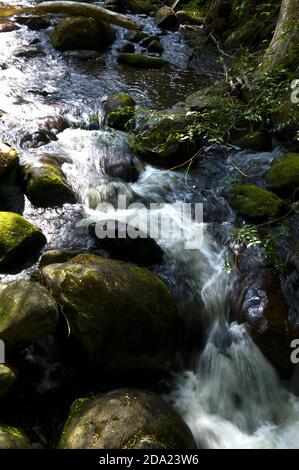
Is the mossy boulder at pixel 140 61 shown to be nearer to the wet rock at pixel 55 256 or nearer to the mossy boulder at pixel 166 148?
the mossy boulder at pixel 166 148

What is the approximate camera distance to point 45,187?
5.63m

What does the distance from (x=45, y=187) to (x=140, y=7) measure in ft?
41.7

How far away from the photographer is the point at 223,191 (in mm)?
6422

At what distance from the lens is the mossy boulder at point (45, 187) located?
5633 mm

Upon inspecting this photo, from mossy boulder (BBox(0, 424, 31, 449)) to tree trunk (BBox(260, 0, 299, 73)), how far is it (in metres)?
5.98

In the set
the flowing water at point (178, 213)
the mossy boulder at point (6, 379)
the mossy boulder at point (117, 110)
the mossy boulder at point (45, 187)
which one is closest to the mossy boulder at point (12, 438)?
the mossy boulder at point (6, 379)

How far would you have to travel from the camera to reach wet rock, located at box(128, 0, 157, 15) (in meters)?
15.5

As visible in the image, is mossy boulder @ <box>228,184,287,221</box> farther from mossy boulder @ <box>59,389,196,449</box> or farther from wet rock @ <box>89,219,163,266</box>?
mossy boulder @ <box>59,389,196,449</box>

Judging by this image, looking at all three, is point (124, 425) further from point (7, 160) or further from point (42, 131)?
point (42, 131)

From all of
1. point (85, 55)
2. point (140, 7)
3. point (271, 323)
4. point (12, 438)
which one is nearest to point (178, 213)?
point (271, 323)

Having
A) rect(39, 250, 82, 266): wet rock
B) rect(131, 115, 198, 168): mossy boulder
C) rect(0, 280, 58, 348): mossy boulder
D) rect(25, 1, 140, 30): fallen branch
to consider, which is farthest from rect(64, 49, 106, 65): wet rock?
rect(0, 280, 58, 348): mossy boulder

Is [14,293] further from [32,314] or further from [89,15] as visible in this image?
[89,15]

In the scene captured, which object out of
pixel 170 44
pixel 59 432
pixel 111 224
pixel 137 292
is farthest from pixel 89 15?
pixel 59 432
